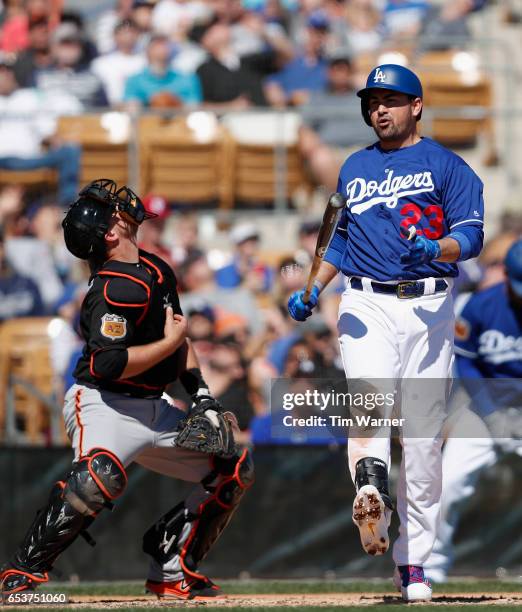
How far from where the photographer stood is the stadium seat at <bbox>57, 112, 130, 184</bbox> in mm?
12070

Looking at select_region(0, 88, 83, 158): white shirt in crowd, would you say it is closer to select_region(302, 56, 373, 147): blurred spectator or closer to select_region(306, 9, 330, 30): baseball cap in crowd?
select_region(302, 56, 373, 147): blurred spectator

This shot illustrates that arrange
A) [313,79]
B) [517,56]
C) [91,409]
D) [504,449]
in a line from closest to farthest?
[91,409] → [504,449] → [313,79] → [517,56]

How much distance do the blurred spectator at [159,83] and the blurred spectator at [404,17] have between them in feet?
8.26

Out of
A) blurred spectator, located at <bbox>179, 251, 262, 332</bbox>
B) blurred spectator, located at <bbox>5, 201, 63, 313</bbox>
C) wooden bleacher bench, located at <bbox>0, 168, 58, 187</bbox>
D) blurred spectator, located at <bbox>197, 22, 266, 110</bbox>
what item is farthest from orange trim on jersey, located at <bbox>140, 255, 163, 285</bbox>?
blurred spectator, located at <bbox>197, 22, 266, 110</bbox>

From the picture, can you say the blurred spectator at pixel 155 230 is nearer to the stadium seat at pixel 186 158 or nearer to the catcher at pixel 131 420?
the stadium seat at pixel 186 158

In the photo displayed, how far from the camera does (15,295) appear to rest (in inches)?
436

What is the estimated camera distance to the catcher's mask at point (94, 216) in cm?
598

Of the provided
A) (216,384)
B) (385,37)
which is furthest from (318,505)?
(385,37)

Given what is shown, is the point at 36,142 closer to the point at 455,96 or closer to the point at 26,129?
the point at 26,129

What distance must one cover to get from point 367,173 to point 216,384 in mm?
3900

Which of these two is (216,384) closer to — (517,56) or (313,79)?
(313,79)

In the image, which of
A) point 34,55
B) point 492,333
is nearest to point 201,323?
point 492,333

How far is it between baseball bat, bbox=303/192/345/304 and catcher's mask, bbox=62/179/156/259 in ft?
2.65

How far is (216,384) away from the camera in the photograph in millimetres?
9781
